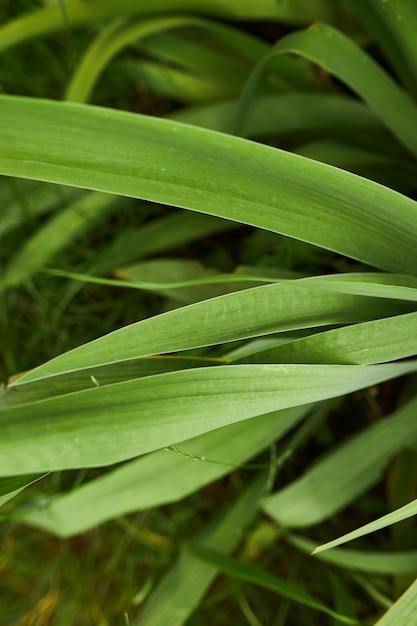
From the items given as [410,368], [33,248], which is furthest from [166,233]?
[410,368]

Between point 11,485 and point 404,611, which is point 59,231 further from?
point 404,611

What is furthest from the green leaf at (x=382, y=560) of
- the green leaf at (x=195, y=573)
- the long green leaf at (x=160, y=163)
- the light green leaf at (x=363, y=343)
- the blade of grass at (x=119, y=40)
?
the blade of grass at (x=119, y=40)

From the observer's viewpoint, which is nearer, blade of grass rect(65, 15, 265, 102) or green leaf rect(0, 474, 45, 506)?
green leaf rect(0, 474, 45, 506)

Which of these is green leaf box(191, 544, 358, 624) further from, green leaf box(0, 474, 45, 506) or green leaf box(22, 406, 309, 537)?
green leaf box(0, 474, 45, 506)

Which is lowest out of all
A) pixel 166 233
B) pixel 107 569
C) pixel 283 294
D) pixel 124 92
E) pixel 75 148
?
pixel 107 569

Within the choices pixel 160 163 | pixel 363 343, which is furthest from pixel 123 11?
pixel 363 343

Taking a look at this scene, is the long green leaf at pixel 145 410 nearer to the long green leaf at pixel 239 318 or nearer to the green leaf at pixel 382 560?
the long green leaf at pixel 239 318

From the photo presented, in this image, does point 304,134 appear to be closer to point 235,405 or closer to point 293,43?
point 293,43

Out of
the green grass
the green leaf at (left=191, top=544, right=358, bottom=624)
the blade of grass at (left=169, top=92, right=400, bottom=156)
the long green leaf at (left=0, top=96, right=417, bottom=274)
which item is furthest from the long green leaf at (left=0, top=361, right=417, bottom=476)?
the blade of grass at (left=169, top=92, right=400, bottom=156)
